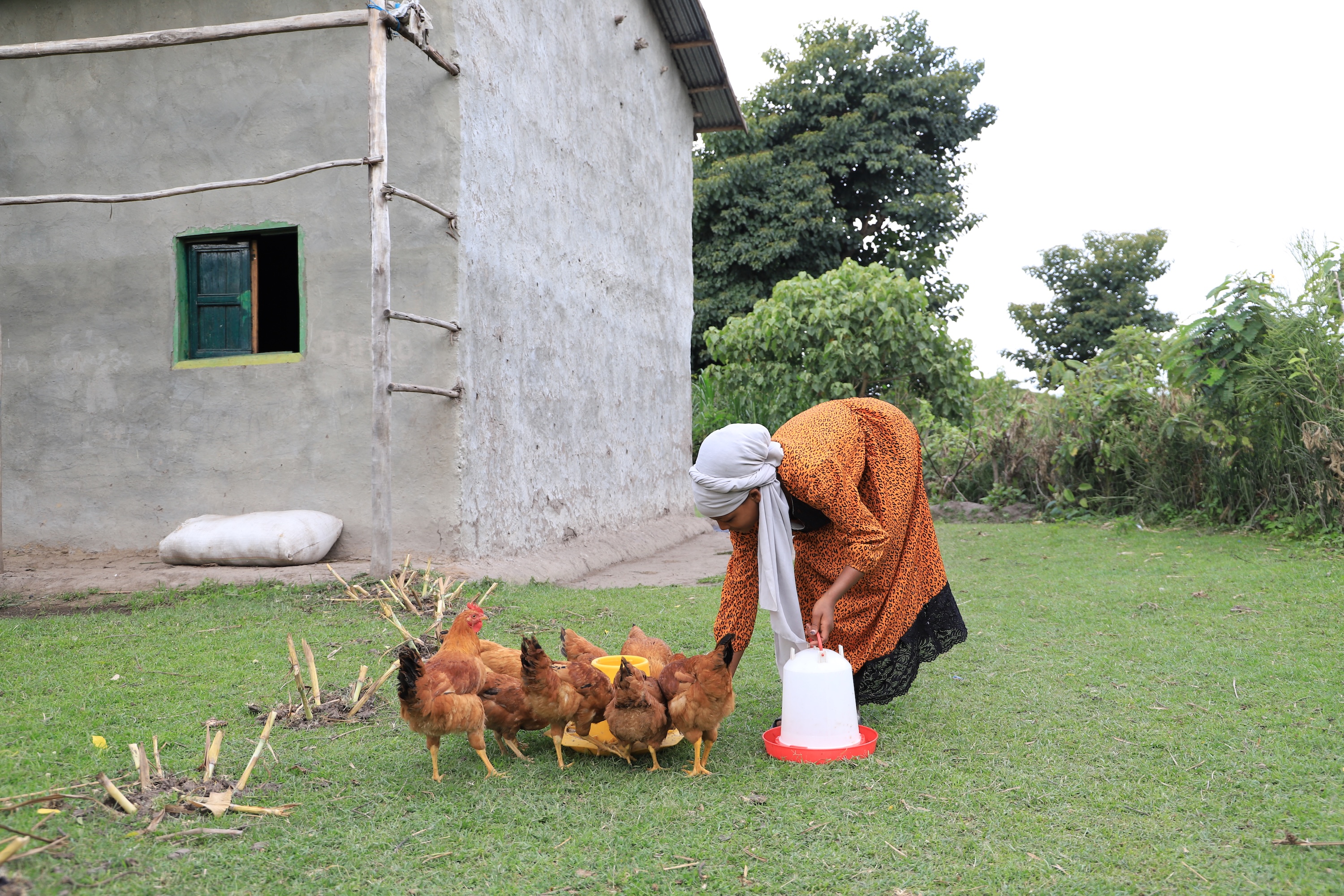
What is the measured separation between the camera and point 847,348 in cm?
1402

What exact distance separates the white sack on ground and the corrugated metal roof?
7721 mm

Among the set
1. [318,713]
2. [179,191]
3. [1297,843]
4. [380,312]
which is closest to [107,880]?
[318,713]

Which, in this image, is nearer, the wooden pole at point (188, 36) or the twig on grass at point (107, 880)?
the twig on grass at point (107, 880)

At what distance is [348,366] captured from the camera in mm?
6715

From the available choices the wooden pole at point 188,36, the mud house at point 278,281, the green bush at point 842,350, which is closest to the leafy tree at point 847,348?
the green bush at point 842,350

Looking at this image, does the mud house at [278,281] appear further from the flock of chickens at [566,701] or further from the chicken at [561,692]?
the chicken at [561,692]

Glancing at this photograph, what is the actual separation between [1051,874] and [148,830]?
251 cm

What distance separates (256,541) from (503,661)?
3.32 m

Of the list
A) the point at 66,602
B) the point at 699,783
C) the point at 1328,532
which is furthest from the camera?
the point at 1328,532

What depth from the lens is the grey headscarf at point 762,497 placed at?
3240 millimetres

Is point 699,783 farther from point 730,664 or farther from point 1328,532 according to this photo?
point 1328,532

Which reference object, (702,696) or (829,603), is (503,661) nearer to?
(702,696)

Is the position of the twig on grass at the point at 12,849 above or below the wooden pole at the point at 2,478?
below

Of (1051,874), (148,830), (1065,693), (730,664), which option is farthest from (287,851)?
(1065,693)
